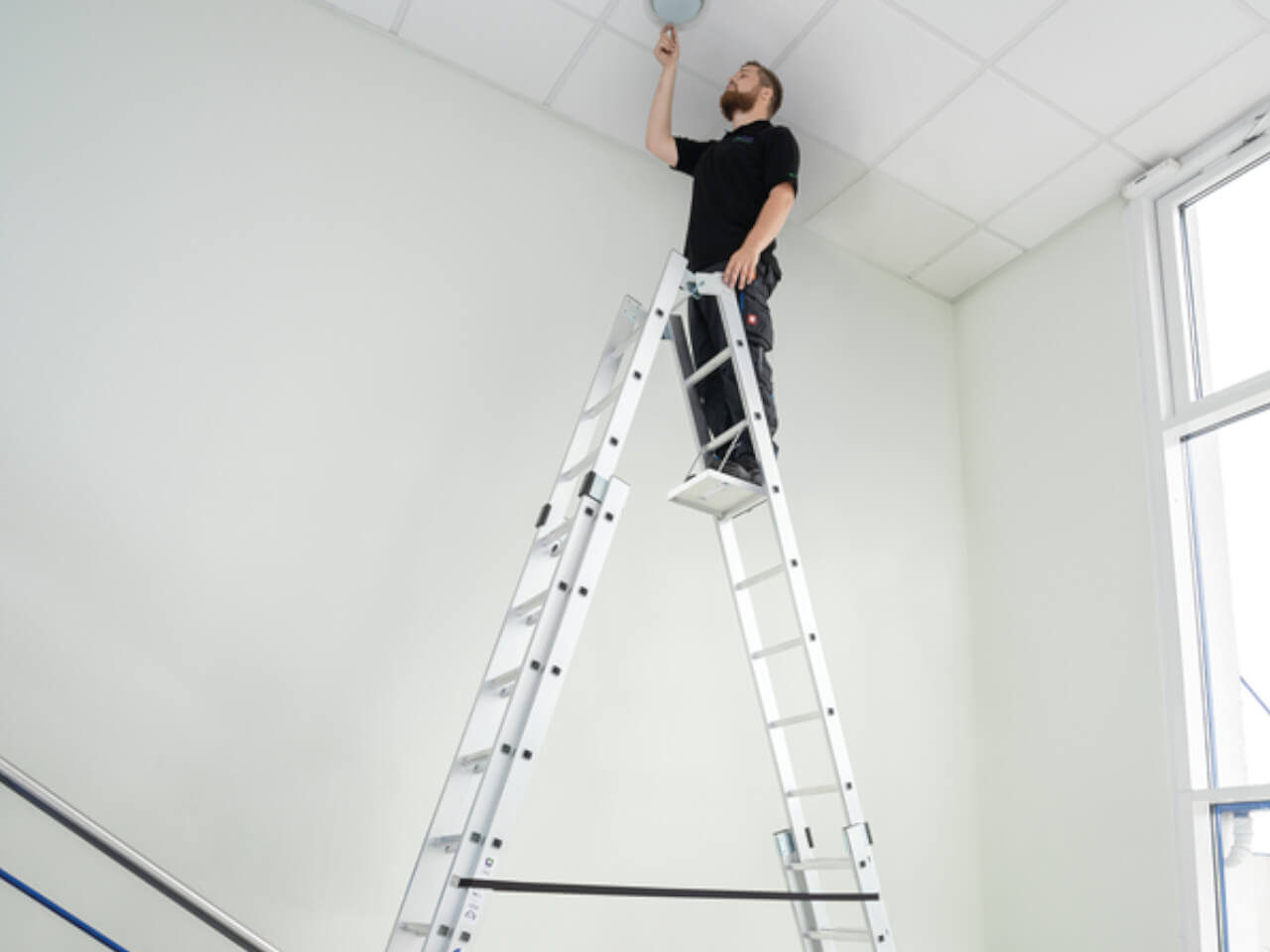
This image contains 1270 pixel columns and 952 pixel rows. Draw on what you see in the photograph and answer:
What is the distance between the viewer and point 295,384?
2.64 meters

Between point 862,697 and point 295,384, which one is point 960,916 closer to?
point 862,697

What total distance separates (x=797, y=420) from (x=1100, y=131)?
1.32 metres

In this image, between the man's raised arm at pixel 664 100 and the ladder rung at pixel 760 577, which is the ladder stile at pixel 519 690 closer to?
the ladder rung at pixel 760 577

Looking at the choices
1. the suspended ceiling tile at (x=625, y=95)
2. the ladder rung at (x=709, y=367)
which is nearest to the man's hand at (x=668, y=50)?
the suspended ceiling tile at (x=625, y=95)

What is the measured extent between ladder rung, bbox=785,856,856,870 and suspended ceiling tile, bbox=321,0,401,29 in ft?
8.57

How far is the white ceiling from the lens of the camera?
2.85m

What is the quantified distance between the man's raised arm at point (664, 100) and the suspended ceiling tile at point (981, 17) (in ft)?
2.12

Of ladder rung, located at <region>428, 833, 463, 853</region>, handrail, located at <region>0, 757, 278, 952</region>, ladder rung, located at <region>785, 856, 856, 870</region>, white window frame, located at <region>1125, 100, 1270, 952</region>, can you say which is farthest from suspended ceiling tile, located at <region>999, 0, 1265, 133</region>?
handrail, located at <region>0, 757, 278, 952</region>

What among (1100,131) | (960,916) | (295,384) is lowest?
(960,916)

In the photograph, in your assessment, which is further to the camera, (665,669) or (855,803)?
(665,669)

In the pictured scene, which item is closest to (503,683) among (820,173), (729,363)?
(729,363)

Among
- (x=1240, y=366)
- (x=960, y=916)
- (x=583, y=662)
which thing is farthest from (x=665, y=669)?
(x=1240, y=366)

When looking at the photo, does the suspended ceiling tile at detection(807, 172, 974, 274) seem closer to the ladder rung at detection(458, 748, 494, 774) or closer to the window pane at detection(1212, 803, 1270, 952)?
the window pane at detection(1212, 803, 1270, 952)

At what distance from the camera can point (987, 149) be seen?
129 inches
